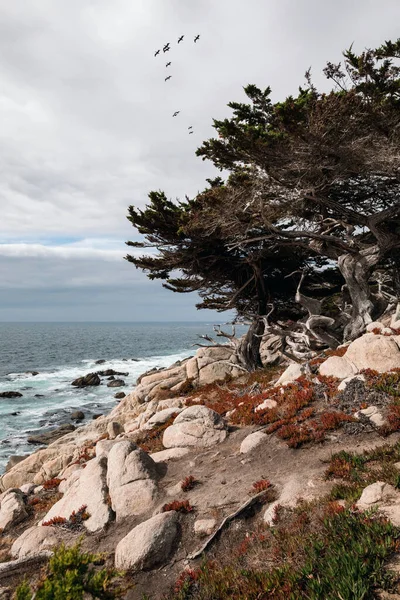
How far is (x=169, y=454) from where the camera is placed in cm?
1028

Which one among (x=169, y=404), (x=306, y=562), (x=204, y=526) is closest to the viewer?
(x=306, y=562)

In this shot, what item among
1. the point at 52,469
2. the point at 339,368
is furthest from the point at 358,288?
the point at 52,469

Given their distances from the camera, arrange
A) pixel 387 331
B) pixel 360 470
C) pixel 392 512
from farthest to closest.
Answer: pixel 387 331
pixel 360 470
pixel 392 512

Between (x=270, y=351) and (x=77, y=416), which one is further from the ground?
(x=270, y=351)

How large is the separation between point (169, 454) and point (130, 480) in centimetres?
176

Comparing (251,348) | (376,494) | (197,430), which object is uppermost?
(251,348)

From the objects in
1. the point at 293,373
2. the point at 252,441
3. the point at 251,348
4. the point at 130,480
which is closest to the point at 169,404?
the point at 251,348

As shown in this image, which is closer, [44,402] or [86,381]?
[44,402]

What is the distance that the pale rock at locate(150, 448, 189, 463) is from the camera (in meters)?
10.1

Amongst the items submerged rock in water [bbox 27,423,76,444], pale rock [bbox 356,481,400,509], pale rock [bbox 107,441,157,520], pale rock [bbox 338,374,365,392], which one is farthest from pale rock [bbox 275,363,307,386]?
submerged rock in water [bbox 27,423,76,444]

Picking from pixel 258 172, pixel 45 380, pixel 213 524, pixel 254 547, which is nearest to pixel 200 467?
pixel 213 524

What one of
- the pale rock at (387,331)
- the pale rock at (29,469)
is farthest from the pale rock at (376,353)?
the pale rock at (29,469)

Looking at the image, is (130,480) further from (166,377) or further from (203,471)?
(166,377)

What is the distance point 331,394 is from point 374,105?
990 cm
